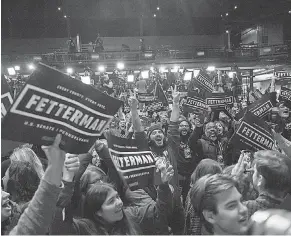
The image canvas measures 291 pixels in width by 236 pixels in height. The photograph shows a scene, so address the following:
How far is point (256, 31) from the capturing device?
1085 inches

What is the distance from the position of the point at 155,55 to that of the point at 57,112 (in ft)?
67.2

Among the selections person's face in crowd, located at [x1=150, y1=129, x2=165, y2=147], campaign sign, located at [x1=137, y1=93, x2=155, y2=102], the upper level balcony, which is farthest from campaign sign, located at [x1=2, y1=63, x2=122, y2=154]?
the upper level balcony

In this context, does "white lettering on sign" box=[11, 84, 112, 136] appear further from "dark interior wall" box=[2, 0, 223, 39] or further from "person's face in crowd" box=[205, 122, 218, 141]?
"dark interior wall" box=[2, 0, 223, 39]

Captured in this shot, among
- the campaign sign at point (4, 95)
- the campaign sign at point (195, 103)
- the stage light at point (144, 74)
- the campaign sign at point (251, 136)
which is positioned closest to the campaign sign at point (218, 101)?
the campaign sign at point (195, 103)

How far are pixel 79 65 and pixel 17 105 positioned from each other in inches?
783

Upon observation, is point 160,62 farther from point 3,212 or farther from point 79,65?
point 3,212

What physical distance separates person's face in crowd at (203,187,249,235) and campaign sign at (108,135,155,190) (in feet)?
2.58

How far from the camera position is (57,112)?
1.53 metres

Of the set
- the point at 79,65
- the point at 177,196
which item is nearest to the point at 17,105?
the point at 177,196

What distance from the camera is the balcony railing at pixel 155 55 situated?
68.4 ft

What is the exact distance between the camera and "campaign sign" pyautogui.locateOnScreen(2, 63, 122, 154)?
1.43 m

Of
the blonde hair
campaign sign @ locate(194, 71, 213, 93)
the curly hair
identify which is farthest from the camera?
campaign sign @ locate(194, 71, 213, 93)

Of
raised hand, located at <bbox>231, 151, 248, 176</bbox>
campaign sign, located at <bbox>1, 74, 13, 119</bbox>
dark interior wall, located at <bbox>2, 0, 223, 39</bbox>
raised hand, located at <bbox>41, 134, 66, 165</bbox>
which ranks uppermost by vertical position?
dark interior wall, located at <bbox>2, 0, 223, 39</bbox>

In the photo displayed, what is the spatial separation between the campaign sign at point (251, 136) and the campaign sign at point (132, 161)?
952 millimetres
